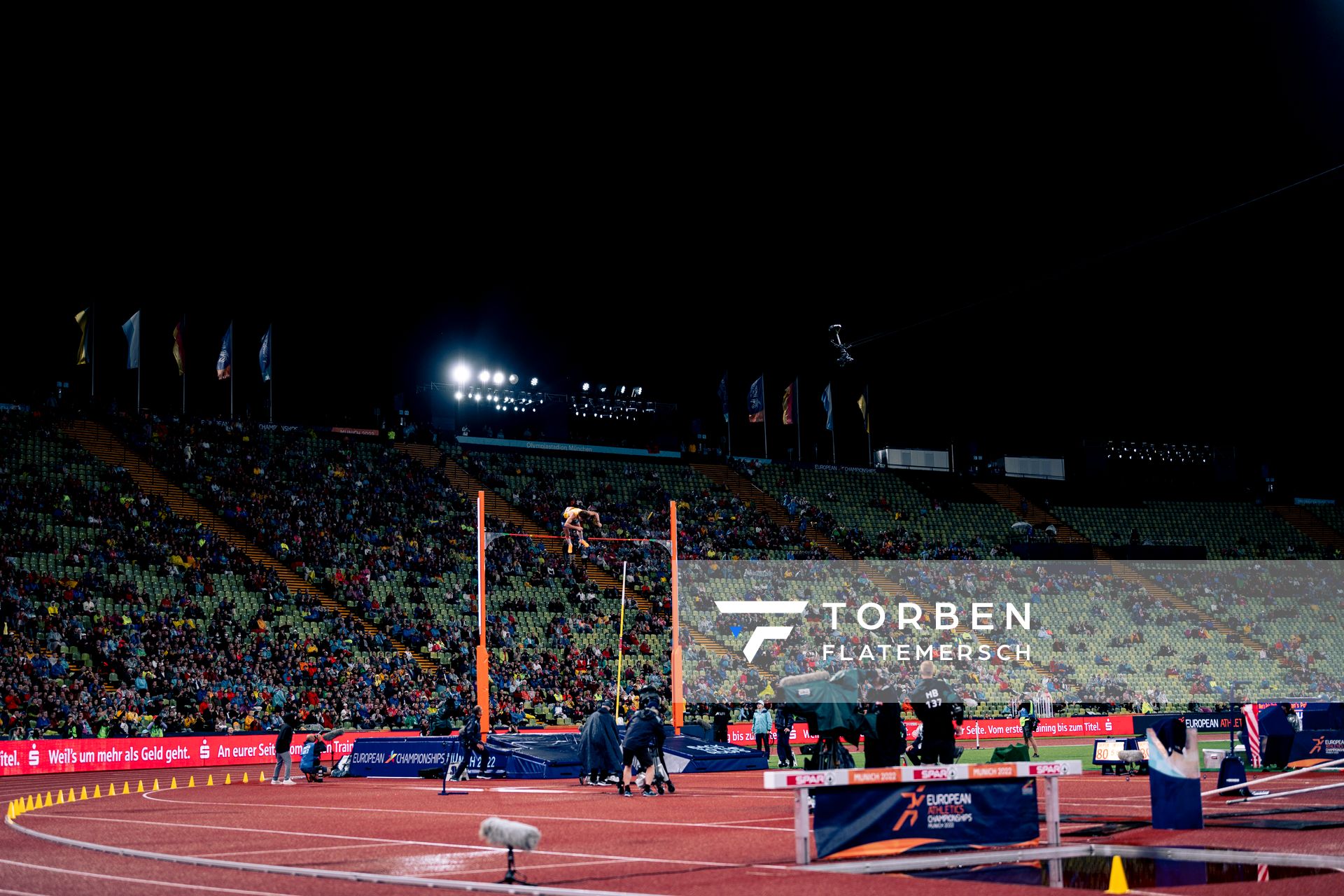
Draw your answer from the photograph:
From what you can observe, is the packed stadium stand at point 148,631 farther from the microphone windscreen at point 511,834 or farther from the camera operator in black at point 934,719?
the microphone windscreen at point 511,834

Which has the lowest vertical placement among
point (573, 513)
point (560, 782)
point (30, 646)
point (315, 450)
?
point (560, 782)

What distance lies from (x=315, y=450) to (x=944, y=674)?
78.9ft

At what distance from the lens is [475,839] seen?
1538 cm

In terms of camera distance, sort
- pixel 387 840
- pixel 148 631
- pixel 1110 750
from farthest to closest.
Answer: pixel 148 631 → pixel 1110 750 → pixel 387 840

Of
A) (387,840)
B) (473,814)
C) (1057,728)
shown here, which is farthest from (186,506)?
(387,840)

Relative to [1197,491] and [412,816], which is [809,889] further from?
[1197,491]

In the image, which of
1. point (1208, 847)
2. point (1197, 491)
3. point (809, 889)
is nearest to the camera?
point (809, 889)

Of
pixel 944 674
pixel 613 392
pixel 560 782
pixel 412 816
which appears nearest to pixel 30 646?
pixel 560 782

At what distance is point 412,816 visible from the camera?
62.7ft

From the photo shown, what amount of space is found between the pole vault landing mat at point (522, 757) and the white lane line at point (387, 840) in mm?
9740

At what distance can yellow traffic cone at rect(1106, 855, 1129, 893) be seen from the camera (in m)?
10.2

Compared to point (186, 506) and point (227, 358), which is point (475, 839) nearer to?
point (186, 506)

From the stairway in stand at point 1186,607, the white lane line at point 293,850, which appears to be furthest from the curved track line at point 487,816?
the stairway in stand at point 1186,607

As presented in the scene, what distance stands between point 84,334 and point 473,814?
3845 centimetres
